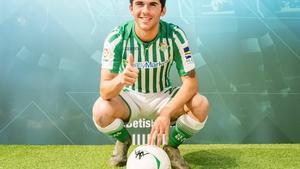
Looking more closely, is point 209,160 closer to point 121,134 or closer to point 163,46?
point 121,134

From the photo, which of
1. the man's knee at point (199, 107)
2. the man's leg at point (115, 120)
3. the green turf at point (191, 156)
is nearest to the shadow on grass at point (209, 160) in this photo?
the green turf at point (191, 156)

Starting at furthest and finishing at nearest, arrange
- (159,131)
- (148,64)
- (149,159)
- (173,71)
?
(173,71), (148,64), (159,131), (149,159)

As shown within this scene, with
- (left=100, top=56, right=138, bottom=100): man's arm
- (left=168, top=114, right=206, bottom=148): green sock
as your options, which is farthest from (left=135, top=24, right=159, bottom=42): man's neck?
(left=168, top=114, right=206, bottom=148): green sock

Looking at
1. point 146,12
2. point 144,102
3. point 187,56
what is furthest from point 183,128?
point 146,12

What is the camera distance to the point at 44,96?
3168mm

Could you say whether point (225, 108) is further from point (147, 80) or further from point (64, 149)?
point (64, 149)

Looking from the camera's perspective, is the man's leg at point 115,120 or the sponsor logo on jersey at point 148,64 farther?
the sponsor logo on jersey at point 148,64

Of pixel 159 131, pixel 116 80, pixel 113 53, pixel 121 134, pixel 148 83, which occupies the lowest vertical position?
pixel 121 134

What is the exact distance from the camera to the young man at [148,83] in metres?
2.33

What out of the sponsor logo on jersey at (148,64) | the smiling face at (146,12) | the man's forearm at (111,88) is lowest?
the man's forearm at (111,88)

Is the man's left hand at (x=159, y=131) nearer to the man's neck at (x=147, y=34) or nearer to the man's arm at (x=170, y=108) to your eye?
the man's arm at (x=170, y=108)

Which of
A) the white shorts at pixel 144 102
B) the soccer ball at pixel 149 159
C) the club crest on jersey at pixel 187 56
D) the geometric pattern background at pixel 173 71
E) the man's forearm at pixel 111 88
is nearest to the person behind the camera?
the soccer ball at pixel 149 159

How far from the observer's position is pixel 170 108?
2.23 meters

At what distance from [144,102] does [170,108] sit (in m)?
0.36
